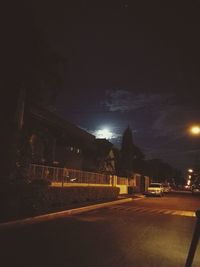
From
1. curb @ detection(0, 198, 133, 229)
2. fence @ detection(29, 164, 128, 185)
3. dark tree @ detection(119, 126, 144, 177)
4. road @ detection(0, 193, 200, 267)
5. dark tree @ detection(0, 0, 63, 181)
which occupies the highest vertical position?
dark tree @ detection(119, 126, 144, 177)

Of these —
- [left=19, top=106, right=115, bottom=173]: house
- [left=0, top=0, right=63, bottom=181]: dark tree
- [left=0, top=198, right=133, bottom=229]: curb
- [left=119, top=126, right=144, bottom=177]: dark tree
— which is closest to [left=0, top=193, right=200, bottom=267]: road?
[left=0, top=198, right=133, bottom=229]: curb

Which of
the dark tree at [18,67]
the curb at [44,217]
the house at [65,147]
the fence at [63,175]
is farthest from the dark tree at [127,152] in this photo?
the dark tree at [18,67]

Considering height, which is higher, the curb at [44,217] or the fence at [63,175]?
the fence at [63,175]

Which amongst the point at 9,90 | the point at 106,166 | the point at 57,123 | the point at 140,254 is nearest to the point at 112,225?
the point at 140,254

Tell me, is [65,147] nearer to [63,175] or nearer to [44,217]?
[63,175]

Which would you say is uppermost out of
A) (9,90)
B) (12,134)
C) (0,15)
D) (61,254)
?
(0,15)

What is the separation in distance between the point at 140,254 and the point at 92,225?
5865 millimetres

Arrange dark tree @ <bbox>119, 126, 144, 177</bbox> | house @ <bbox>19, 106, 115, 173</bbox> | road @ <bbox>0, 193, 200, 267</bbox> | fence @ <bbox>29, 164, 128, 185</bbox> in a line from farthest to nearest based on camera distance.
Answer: dark tree @ <bbox>119, 126, 144, 177</bbox> < house @ <bbox>19, 106, 115, 173</bbox> < fence @ <bbox>29, 164, 128, 185</bbox> < road @ <bbox>0, 193, 200, 267</bbox>

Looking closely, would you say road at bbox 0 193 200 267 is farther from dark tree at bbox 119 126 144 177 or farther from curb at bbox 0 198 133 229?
dark tree at bbox 119 126 144 177

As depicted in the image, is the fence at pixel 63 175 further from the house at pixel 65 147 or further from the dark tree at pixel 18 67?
the dark tree at pixel 18 67

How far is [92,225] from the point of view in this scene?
49.1ft

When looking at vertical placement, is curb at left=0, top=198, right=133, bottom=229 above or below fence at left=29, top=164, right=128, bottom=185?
below

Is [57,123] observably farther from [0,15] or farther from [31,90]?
[0,15]

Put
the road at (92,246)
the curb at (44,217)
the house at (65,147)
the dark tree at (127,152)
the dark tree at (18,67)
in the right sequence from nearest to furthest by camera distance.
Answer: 1. the road at (92,246)
2. the curb at (44,217)
3. the dark tree at (18,67)
4. the house at (65,147)
5. the dark tree at (127,152)
